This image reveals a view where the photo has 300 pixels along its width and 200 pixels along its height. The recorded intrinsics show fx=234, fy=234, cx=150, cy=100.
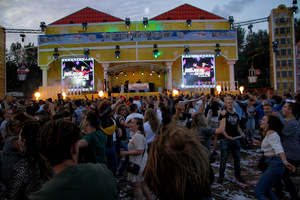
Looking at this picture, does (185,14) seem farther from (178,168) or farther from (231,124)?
(178,168)

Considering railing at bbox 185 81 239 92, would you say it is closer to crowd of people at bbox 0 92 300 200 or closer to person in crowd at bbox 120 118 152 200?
crowd of people at bbox 0 92 300 200

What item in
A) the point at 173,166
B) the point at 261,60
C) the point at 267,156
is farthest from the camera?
the point at 261,60

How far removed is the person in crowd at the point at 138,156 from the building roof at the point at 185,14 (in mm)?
23518

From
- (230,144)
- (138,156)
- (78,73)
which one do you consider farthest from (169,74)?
(138,156)

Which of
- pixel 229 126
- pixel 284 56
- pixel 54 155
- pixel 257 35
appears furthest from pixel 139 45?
pixel 257 35

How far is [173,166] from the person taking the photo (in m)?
1.50

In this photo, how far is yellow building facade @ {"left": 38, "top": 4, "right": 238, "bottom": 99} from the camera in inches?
883

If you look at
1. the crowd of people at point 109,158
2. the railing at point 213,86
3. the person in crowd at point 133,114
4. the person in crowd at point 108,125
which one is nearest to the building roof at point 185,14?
→ the railing at point 213,86

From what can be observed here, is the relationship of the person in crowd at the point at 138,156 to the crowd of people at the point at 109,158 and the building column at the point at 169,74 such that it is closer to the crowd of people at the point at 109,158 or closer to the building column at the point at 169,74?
the crowd of people at the point at 109,158

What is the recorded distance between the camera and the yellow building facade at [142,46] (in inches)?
883

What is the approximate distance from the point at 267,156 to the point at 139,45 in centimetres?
2060

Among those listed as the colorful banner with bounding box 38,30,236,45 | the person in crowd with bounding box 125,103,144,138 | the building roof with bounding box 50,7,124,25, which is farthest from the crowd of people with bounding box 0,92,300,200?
the building roof with bounding box 50,7,124,25

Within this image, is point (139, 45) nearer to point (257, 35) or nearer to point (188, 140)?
point (188, 140)

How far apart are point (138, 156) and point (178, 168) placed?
9.23 ft
